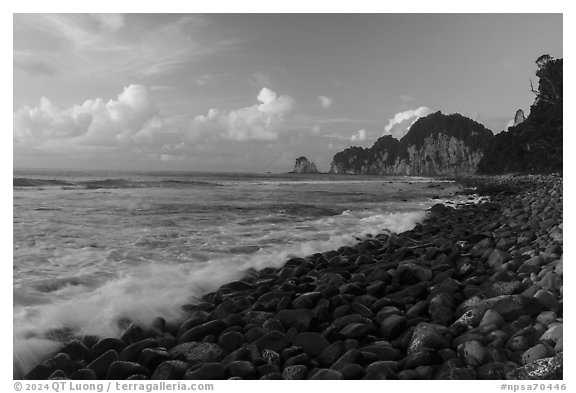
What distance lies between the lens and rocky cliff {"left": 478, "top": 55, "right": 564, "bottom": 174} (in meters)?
33.9

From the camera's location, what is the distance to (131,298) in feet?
18.7

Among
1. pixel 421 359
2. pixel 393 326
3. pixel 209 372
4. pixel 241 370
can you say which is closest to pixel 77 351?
pixel 209 372

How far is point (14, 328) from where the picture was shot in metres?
4.83

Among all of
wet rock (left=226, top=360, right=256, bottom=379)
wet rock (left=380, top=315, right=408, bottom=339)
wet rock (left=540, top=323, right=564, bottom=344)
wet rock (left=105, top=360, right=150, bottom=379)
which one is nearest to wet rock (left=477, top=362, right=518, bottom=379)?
wet rock (left=540, top=323, right=564, bottom=344)

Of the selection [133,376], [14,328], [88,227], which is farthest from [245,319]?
[88,227]

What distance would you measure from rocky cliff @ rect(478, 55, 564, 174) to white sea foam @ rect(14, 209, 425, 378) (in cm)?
2909

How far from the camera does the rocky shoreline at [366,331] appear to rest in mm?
3658

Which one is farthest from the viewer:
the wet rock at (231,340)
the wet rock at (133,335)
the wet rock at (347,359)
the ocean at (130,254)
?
the ocean at (130,254)

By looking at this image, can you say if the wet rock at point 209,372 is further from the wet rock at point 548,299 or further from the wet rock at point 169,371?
the wet rock at point 548,299

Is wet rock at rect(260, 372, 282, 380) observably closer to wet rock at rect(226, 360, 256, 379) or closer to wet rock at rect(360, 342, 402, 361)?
wet rock at rect(226, 360, 256, 379)

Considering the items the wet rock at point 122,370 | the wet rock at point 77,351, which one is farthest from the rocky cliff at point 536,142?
the wet rock at point 77,351

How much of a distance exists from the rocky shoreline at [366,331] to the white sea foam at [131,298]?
0.31 m

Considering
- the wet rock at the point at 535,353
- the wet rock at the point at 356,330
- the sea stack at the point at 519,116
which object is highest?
the sea stack at the point at 519,116
